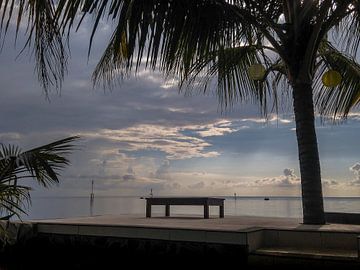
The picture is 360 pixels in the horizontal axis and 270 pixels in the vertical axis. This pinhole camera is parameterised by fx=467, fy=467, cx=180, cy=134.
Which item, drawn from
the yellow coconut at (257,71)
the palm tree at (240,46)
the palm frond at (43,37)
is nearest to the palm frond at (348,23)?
the palm tree at (240,46)

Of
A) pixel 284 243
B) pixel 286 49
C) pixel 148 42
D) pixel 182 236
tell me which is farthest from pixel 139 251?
pixel 286 49

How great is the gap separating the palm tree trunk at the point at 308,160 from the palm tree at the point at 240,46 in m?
0.02

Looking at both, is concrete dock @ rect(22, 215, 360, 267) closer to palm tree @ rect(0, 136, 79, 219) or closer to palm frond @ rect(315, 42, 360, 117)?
palm tree @ rect(0, 136, 79, 219)

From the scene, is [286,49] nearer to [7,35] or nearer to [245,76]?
[245,76]

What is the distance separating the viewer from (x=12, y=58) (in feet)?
12.5

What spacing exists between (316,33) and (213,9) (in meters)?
2.41

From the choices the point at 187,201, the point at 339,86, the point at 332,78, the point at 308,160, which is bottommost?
the point at 187,201

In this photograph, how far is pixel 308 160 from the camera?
7.17 meters

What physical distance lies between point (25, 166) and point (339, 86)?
6586 mm

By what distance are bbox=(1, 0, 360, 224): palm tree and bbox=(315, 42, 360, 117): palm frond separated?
2cm

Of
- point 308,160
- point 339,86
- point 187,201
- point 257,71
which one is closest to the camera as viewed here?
point 308,160

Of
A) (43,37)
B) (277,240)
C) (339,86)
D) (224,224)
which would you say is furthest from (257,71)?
(43,37)

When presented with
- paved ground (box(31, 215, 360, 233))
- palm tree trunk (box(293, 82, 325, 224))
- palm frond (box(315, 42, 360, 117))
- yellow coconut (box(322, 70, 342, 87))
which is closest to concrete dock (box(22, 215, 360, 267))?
paved ground (box(31, 215, 360, 233))

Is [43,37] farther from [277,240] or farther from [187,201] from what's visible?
[187,201]
